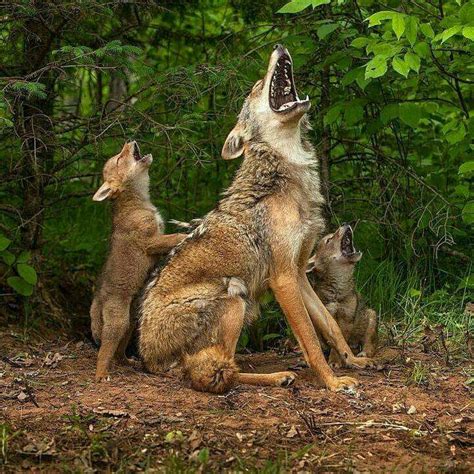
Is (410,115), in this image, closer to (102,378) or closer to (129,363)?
(129,363)

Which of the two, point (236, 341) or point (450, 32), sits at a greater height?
point (450, 32)

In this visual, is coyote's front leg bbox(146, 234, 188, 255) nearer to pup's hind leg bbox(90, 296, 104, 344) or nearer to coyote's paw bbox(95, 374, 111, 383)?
pup's hind leg bbox(90, 296, 104, 344)

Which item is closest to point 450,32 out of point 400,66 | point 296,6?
point 400,66

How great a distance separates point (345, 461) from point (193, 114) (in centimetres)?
346

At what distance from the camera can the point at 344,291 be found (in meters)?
7.89

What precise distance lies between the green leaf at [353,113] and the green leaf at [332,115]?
7cm

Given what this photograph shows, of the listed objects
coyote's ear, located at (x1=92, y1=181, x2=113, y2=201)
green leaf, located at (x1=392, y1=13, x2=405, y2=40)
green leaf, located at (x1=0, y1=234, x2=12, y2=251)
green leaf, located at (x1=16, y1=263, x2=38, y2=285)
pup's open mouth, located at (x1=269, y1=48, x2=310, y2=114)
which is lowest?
green leaf, located at (x1=16, y1=263, x2=38, y2=285)

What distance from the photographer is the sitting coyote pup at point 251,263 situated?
22.4 feet

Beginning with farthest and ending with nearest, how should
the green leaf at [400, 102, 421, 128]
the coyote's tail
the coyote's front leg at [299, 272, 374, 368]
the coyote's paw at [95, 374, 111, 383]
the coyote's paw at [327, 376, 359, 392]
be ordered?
1. the green leaf at [400, 102, 421, 128]
2. the coyote's front leg at [299, 272, 374, 368]
3. the coyote's paw at [95, 374, 111, 383]
4. the coyote's paw at [327, 376, 359, 392]
5. the coyote's tail

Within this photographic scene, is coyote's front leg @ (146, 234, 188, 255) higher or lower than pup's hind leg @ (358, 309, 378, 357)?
higher

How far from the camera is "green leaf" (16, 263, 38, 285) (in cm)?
839

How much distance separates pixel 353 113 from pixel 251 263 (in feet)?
7.14

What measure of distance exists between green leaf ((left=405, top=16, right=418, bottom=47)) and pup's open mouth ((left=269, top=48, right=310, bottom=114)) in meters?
0.90

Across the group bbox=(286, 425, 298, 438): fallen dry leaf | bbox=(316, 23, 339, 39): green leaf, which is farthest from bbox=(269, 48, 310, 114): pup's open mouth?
bbox=(286, 425, 298, 438): fallen dry leaf
